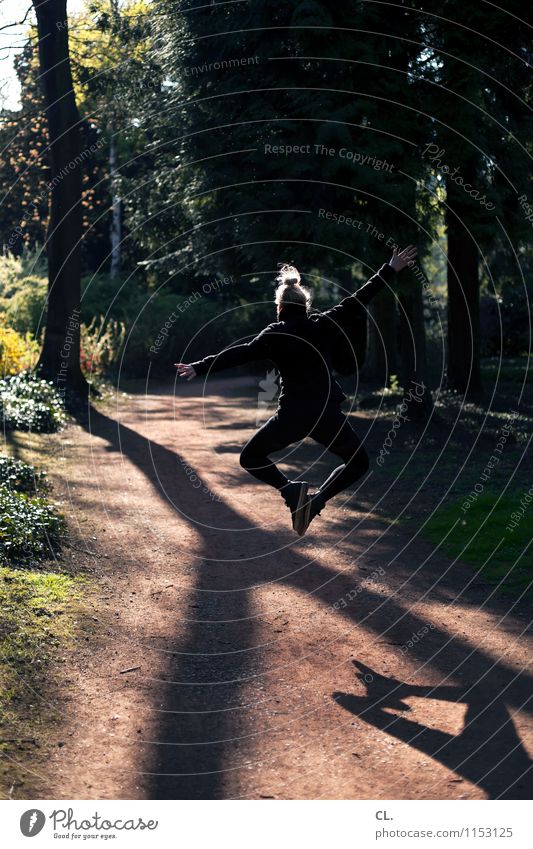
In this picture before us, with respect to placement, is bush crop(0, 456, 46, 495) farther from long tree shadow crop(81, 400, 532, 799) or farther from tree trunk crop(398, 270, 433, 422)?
tree trunk crop(398, 270, 433, 422)

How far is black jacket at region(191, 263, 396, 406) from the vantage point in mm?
8867

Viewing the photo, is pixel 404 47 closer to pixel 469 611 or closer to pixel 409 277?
pixel 409 277

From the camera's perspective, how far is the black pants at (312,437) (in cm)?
909

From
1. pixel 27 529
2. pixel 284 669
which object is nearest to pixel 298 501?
pixel 284 669

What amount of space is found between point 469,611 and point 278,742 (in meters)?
3.46

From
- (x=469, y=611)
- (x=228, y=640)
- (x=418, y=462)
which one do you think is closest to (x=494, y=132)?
(x=418, y=462)

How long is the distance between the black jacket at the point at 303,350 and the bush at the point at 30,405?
1174 cm

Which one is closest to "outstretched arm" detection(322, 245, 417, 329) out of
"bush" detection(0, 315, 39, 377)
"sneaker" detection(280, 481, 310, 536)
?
"sneaker" detection(280, 481, 310, 536)

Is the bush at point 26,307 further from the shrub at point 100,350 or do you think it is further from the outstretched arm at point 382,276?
the outstretched arm at point 382,276

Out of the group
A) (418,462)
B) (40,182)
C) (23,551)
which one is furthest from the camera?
(40,182)

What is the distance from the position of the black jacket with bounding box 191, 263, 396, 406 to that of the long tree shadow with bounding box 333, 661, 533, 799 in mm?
2489

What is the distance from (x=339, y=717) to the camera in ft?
23.2

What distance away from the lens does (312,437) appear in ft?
29.6

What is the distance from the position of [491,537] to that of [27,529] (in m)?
5.49
